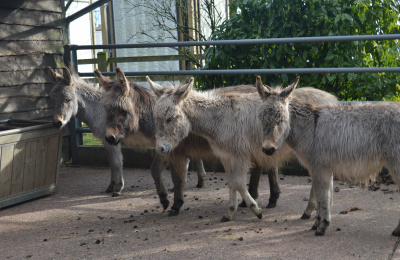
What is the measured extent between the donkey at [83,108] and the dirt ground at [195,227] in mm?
298

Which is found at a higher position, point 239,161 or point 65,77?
point 65,77

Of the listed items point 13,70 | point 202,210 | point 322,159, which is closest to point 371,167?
point 322,159

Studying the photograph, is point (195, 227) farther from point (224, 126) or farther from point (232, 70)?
point (232, 70)

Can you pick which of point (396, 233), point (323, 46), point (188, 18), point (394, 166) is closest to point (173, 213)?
point (396, 233)

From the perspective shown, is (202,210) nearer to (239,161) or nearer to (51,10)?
(239,161)

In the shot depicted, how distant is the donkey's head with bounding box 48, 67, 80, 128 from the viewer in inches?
280

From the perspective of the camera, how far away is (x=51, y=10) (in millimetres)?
8938

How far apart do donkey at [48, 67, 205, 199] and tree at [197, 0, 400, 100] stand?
2.05 m

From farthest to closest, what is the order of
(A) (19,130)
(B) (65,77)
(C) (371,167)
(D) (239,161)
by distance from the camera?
(B) (65,77), (A) (19,130), (D) (239,161), (C) (371,167)

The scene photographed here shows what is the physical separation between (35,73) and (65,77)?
64.9 inches

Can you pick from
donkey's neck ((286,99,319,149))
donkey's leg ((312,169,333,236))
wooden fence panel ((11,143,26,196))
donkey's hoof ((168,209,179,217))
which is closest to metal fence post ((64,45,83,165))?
wooden fence panel ((11,143,26,196))

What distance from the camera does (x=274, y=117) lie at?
4.84 metres

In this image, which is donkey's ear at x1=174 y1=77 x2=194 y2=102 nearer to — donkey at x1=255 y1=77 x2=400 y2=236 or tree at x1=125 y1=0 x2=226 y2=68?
donkey at x1=255 y1=77 x2=400 y2=236

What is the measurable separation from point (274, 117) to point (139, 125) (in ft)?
6.85
